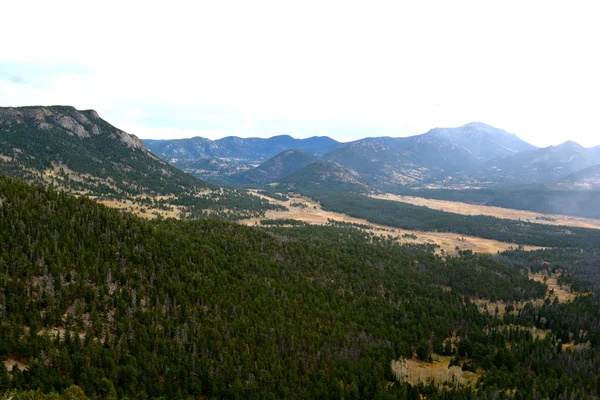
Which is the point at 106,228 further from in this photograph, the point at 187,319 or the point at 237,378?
the point at 237,378

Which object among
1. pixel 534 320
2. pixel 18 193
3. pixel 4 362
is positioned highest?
pixel 18 193

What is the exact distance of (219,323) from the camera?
84.4m

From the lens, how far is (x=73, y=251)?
273ft

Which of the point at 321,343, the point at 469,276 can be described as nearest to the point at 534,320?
the point at 469,276

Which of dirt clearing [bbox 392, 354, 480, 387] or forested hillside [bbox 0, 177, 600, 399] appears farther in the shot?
dirt clearing [bbox 392, 354, 480, 387]

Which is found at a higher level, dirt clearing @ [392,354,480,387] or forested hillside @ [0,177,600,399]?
forested hillside @ [0,177,600,399]

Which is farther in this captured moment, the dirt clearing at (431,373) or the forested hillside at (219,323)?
the dirt clearing at (431,373)

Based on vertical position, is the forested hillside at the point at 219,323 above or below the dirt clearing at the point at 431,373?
above

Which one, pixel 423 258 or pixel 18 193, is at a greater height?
pixel 18 193

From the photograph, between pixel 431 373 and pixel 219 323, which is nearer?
pixel 219 323

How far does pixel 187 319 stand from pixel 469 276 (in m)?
140

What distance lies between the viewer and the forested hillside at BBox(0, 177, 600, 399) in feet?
202

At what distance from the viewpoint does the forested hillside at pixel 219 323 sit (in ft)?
202

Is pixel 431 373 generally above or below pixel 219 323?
below
